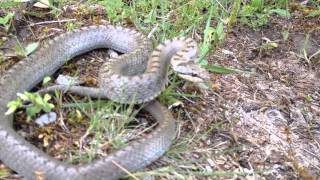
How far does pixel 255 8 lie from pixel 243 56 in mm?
902

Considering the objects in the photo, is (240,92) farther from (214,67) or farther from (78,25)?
(78,25)

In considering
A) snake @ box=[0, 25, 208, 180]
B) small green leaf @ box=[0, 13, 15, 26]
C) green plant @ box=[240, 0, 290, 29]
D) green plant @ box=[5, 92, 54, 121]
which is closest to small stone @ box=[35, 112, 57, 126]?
green plant @ box=[5, 92, 54, 121]

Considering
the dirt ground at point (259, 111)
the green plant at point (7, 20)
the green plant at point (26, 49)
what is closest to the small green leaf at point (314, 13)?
the dirt ground at point (259, 111)

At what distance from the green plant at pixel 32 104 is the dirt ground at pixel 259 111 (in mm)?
595

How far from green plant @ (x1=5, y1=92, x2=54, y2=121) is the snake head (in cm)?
134

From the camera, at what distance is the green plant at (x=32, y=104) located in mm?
4562

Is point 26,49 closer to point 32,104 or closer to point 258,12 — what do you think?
point 32,104

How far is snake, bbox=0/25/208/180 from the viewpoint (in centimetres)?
443

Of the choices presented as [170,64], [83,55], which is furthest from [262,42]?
[83,55]

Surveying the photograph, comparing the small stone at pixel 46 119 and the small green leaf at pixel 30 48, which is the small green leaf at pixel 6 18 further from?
the small stone at pixel 46 119

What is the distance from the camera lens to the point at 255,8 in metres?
7.11

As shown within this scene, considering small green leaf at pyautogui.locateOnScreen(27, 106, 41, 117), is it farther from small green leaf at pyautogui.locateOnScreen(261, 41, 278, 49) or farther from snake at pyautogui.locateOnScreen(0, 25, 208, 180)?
small green leaf at pyautogui.locateOnScreen(261, 41, 278, 49)

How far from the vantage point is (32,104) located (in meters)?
4.82

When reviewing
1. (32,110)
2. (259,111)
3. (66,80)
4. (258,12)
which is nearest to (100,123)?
(32,110)
